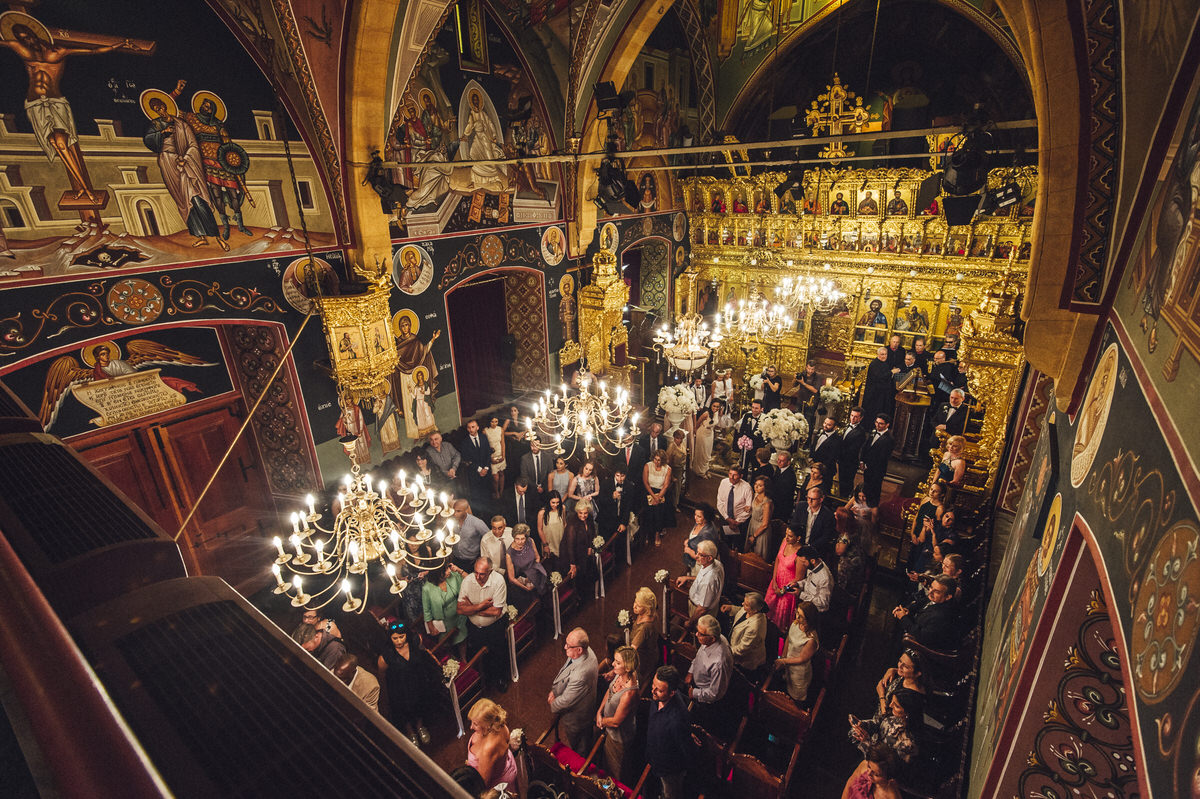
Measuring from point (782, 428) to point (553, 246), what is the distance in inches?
230

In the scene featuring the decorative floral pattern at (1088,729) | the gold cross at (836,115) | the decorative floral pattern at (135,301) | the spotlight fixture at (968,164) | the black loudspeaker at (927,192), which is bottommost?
the decorative floral pattern at (1088,729)

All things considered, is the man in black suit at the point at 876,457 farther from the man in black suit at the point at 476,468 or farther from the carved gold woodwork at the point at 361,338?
the carved gold woodwork at the point at 361,338

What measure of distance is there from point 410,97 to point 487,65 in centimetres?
174

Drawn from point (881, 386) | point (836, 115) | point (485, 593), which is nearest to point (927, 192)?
point (836, 115)

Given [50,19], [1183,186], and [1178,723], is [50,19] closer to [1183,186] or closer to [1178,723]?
[1183,186]

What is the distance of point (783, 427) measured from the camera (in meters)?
8.61

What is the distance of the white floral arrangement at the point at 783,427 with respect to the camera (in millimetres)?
8625

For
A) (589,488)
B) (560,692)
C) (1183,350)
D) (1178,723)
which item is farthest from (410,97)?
(1178,723)

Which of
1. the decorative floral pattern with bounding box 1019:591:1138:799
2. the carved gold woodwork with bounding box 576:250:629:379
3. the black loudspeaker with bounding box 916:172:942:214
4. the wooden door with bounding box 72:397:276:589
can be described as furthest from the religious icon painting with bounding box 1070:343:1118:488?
the black loudspeaker with bounding box 916:172:942:214

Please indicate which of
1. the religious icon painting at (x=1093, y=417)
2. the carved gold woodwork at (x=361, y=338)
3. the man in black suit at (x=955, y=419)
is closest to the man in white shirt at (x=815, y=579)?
the religious icon painting at (x=1093, y=417)

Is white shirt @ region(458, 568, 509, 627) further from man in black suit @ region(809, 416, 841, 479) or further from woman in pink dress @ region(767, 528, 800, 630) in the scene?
man in black suit @ region(809, 416, 841, 479)

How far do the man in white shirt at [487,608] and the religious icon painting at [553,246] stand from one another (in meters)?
7.03

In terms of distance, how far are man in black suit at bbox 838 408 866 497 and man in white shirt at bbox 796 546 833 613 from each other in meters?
3.06

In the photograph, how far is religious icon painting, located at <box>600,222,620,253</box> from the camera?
41.7 feet
